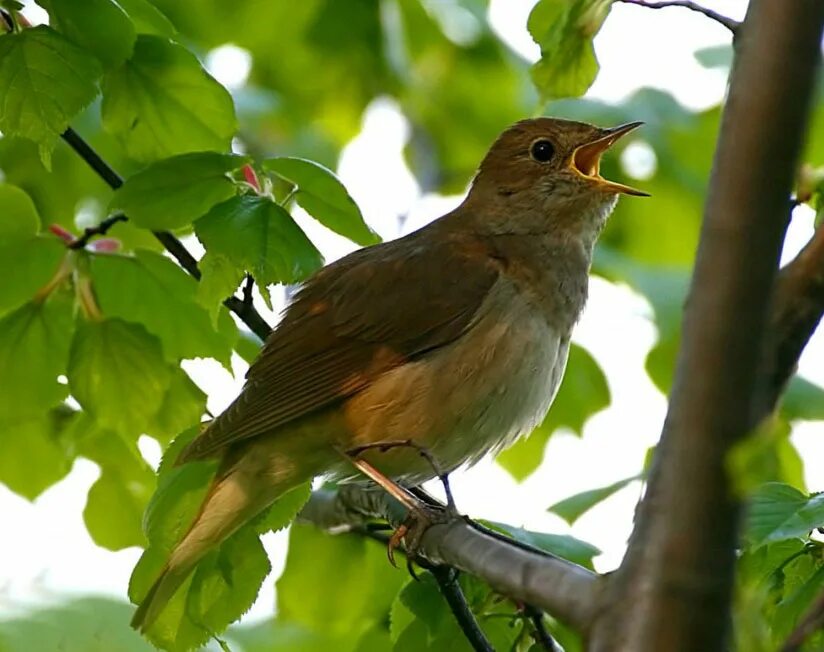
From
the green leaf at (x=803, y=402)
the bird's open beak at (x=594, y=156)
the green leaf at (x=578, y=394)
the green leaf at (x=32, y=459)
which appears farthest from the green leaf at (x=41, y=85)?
the green leaf at (x=803, y=402)

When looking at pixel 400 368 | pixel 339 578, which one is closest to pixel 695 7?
pixel 400 368

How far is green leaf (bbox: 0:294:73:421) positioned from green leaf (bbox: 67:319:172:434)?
8cm

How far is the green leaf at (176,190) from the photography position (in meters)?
3.48

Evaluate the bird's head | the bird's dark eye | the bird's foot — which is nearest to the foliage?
the bird's foot

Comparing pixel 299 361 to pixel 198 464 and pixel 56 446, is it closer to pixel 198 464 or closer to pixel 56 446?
pixel 198 464

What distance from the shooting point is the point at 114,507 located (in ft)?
14.6

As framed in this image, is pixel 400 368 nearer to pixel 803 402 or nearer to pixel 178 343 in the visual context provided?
pixel 178 343

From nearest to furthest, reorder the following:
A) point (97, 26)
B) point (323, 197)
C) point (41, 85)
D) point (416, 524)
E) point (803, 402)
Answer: point (41, 85) < point (97, 26) < point (416, 524) < point (323, 197) < point (803, 402)

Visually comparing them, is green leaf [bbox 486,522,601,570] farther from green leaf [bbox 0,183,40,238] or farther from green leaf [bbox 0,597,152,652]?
green leaf [bbox 0,183,40,238]

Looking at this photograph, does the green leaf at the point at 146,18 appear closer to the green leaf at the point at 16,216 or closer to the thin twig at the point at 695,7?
the green leaf at the point at 16,216

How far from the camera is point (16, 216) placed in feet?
12.6

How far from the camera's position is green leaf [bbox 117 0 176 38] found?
3793 millimetres

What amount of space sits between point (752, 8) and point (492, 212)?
332 cm

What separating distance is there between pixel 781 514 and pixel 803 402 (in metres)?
2.28
